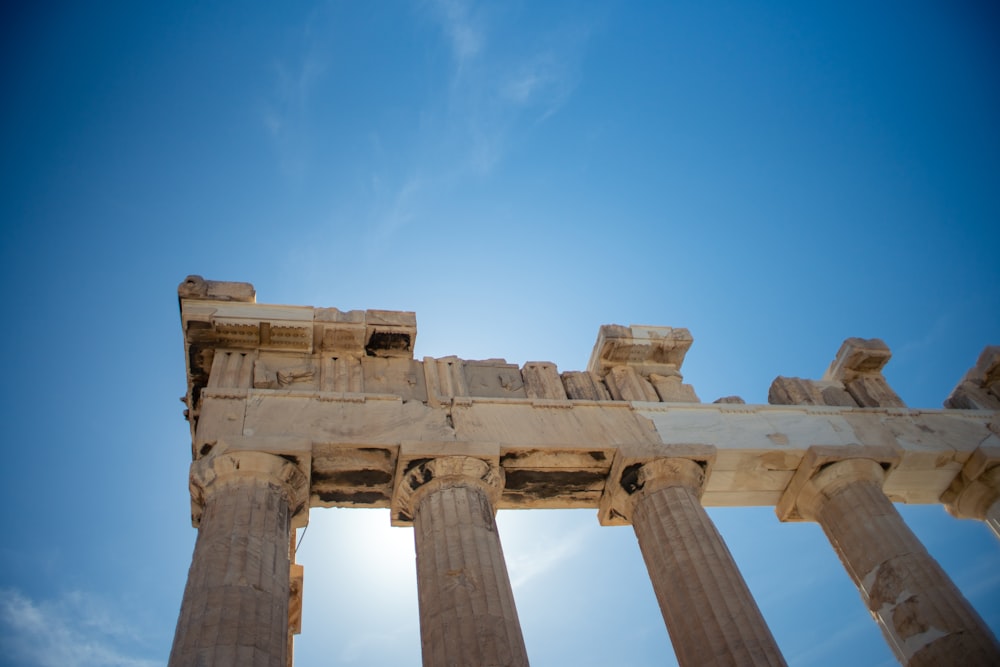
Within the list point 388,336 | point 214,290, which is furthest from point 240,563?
point 214,290

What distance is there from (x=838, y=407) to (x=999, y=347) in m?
5.49

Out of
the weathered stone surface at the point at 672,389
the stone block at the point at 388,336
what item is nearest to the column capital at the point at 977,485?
the weathered stone surface at the point at 672,389

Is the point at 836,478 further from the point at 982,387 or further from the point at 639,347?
the point at 982,387

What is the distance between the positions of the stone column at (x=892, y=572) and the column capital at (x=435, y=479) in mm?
6802

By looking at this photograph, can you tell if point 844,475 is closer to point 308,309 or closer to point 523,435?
point 523,435

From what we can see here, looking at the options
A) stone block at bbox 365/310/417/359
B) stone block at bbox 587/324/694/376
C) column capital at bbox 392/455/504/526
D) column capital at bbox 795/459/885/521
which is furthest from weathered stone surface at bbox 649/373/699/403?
stone block at bbox 365/310/417/359

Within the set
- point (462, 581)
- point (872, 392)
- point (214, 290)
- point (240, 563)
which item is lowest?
point (462, 581)

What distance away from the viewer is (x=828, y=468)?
18.2 meters

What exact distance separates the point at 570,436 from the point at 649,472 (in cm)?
164

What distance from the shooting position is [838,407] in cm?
1978

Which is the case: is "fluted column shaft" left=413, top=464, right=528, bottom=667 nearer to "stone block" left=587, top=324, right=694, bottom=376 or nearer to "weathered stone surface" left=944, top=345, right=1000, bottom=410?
"stone block" left=587, top=324, right=694, bottom=376

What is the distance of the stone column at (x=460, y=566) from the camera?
12.6 m

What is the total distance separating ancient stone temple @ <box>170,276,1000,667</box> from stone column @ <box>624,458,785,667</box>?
0.04m

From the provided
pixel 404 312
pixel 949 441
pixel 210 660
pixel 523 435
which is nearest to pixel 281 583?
pixel 210 660
